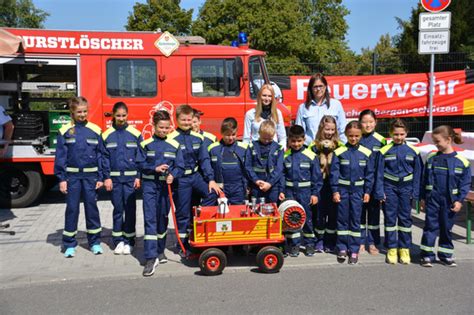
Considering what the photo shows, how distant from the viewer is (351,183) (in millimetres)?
5207

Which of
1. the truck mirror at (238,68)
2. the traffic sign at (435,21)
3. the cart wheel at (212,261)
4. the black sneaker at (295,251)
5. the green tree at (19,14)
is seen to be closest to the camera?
the cart wheel at (212,261)

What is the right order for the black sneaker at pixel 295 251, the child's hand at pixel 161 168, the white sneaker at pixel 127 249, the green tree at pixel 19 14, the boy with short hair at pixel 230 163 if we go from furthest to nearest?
1. the green tree at pixel 19 14
2. the white sneaker at pixel 127 249
3. the black sneaker at pixel 295 251
4. the boy with short hair at pixel 230 163
5. the child's hand at pixel 161 168

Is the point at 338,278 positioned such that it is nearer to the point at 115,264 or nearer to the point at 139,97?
the point at 115,264

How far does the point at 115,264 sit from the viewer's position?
17.1 feet

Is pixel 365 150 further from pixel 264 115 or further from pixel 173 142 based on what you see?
pixel 173 142

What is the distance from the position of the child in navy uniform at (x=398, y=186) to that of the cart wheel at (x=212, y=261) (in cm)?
186

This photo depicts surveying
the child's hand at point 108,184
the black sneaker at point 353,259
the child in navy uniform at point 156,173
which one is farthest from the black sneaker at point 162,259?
the black sneaker at point 353,259

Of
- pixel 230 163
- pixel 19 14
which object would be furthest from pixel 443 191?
pixel 19 14

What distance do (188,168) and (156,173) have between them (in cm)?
38

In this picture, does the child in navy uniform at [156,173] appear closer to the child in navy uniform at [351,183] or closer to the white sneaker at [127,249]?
the white sneaker at [127,249]

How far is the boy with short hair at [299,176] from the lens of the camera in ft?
17.3

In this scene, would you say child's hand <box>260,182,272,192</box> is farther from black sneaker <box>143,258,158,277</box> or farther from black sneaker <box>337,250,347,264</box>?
black sneaker <box>143,258,158,277</box>

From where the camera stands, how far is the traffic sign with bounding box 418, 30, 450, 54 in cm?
919

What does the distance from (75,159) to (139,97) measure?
3155 mm
